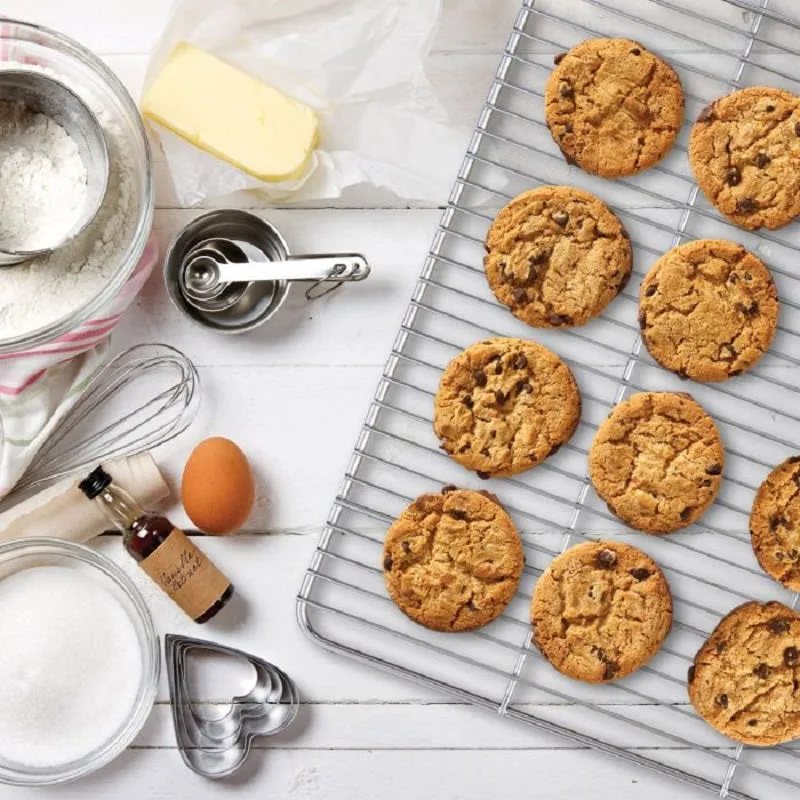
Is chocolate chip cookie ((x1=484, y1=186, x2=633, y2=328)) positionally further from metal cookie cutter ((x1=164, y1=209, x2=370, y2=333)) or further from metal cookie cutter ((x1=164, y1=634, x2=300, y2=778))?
metal cookie cutter ((x1=164, y1=634, x2=300, y2=778))

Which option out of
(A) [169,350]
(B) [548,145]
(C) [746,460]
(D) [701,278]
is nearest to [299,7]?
(B) [548,145]

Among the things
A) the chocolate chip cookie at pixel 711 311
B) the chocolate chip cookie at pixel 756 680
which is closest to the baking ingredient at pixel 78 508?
the chocolate chip cookie at pixel 711 311

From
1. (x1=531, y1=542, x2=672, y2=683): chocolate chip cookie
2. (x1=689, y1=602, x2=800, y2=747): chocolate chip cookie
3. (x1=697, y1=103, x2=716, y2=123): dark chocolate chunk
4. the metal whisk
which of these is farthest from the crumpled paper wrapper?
(x1=689, y1=602, x2=800, y2=747): chocolate chip cookie

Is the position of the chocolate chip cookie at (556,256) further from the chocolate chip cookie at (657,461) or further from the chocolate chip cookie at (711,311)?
the chocolate chip cookie at (657,461)

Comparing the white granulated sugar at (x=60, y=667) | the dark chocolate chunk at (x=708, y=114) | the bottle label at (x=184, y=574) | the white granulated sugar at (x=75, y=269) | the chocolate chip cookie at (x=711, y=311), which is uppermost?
the dark chocolate chunk at (x=708, y=114)

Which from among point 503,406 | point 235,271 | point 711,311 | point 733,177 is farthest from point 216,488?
point 733,177

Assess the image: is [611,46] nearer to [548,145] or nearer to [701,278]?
[548,145]
